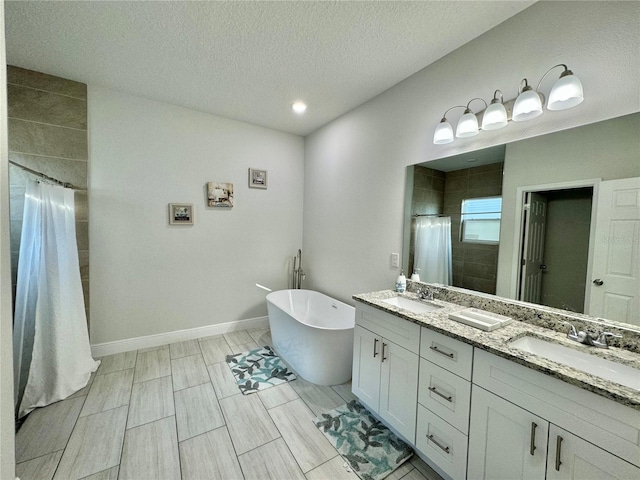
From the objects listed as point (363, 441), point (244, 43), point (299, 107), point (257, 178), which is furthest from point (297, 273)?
point (244, 43)

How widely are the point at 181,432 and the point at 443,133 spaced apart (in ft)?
9.07

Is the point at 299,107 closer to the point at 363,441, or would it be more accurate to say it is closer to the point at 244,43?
the point at 244,43

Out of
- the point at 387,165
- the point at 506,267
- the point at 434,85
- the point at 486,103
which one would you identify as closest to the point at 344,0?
the point at 434,85

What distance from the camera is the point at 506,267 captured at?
5.17 ft

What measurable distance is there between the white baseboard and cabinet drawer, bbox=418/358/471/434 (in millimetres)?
2458

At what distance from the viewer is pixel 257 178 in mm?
3266

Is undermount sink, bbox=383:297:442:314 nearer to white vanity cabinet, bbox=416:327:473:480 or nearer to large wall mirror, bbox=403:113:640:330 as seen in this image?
large wall mirror, bbox=403:113:640:330

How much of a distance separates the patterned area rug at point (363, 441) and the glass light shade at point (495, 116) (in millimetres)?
2108

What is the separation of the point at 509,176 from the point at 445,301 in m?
0.95

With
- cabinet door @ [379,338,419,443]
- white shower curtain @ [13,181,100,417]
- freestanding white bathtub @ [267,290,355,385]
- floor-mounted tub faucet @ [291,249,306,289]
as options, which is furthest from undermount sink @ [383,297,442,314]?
white shower curtain @ [13,181,100,417]

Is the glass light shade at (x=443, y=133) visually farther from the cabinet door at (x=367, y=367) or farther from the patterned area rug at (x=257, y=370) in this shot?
the patterned area rug at (x=257, y=370)

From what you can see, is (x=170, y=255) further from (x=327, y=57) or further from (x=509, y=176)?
(x=509, y=176)

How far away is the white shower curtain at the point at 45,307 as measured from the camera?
1.84m

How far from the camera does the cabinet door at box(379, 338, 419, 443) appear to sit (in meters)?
1.46
